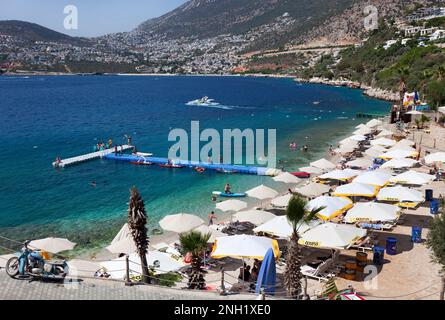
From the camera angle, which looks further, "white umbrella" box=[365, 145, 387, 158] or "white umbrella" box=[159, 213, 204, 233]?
"white umbrella" box=[365, 145, 387, 158]

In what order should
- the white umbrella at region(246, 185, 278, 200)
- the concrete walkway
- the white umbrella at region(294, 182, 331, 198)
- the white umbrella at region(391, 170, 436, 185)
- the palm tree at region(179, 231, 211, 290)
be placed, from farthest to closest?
the white umbrella at region(246, 185, 278, 200) → the white umbrella at region(294, 182, 331, 198) → the white umbrella at region(391, 170, 436, 185) → the palm tree at region(179, 231, 211, 290) → the concrete walkway

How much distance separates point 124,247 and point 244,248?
451 centimetres

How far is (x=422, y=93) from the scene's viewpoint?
198 feet

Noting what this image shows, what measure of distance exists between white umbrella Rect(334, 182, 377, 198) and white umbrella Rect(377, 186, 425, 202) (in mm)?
406

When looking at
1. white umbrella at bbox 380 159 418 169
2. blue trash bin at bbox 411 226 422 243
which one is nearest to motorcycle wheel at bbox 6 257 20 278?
blue trash bin at bbox 411 226 422 243

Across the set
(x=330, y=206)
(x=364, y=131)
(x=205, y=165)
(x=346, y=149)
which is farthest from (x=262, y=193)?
(x=364, y=131)

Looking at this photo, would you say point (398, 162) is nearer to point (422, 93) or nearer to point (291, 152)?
point (291, 152)

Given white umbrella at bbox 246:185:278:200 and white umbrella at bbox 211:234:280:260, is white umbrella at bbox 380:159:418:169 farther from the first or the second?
white umbrella at bbox 211:234:280:260

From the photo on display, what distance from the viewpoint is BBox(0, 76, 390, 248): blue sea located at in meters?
22.6

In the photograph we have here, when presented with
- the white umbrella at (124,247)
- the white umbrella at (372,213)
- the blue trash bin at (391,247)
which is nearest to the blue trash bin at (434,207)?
the white umbrella at (372,213)

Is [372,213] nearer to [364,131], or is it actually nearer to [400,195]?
[400,195]

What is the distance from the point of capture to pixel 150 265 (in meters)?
13.9

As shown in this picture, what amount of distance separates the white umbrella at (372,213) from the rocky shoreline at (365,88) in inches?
2381
